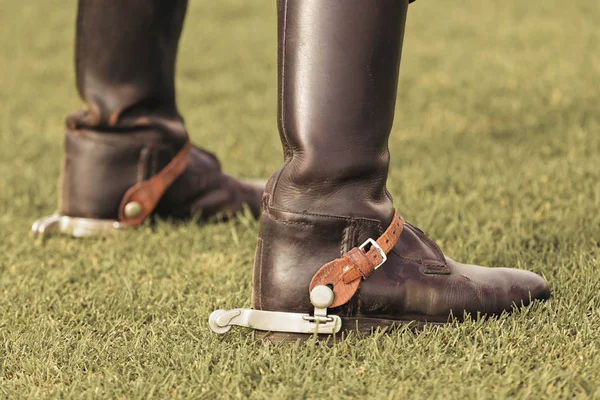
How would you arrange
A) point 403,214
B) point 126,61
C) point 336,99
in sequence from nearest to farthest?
point 336,99
point 126,61
point 403,214

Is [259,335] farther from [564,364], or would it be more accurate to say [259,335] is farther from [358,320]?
[564,364]

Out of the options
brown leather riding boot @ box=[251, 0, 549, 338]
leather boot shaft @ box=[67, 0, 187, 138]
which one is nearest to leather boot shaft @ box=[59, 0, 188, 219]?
leather boot shaft @ box=[67, 0, 187, 138]

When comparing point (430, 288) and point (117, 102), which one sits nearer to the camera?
point (430, 288)

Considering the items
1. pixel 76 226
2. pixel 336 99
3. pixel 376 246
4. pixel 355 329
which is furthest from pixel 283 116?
pixel 76 226

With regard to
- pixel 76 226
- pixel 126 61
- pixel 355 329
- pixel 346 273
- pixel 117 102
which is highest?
pixel 126 61

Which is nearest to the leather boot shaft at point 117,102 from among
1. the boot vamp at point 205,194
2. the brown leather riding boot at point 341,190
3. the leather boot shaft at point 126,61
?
the leather boot shaft at point 126,61

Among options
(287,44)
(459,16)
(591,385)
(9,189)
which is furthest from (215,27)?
(591,385)

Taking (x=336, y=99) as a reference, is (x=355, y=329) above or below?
below

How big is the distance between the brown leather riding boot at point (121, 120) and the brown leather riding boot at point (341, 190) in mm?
851

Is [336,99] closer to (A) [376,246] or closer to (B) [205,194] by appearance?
(A) [376,246]

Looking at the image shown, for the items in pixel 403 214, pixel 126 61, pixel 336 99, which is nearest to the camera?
pixel 336 99

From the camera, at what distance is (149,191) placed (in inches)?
91.7

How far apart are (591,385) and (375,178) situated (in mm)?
504

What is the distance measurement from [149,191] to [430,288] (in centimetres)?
104
